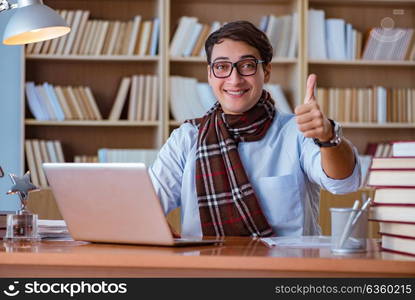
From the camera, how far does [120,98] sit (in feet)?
14.1

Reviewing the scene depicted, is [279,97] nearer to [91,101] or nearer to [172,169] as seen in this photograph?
[91,101]

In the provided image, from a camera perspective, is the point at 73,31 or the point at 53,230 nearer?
the point at 53,230

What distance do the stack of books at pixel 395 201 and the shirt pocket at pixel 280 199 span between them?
25.2 inches

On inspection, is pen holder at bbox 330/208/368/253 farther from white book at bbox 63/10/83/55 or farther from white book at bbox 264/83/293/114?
white book at bbox 63/10/83/55

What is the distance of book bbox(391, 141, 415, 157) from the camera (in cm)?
152

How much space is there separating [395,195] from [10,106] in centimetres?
309

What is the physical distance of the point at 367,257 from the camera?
1451mm

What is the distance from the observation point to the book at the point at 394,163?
4.90 feet

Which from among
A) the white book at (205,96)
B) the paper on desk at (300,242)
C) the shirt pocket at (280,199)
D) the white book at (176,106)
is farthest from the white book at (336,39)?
the paper on desk at (300,242)

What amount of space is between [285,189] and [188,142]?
0.37 m

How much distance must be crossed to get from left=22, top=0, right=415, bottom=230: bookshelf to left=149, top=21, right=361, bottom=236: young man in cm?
185

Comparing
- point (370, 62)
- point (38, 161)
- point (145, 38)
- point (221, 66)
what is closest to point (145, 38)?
point (145, 38)

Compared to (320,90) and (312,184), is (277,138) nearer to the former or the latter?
(312,184)

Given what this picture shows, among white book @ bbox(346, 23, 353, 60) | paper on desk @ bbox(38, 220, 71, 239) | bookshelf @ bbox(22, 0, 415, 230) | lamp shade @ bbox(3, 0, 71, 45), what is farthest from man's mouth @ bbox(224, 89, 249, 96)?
white book @ bbox(346, 23, 353, 60)
